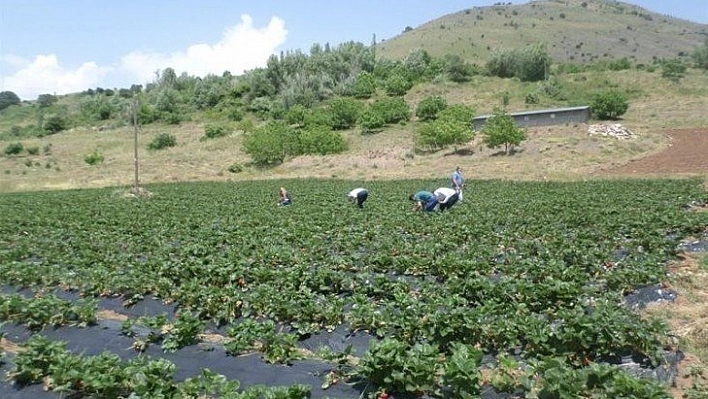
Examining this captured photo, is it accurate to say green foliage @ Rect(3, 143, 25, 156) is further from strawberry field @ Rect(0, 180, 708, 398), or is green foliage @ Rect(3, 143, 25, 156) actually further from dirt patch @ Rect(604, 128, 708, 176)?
dirt patch @ Rect(604, 128, 708, 176)

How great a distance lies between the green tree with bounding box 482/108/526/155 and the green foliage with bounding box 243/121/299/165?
18.4 m

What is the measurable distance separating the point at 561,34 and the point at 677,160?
10382 cm

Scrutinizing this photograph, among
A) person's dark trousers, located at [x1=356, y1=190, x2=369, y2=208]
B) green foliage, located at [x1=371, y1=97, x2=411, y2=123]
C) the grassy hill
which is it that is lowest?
person's dark trousers, located at [x1=356, y1=190, x2=369, y2=208]

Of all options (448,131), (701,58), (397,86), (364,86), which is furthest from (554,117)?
(701,58)

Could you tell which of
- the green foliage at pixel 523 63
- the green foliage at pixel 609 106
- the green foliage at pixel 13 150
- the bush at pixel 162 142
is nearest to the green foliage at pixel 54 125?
the green foliage at pixel 13 150

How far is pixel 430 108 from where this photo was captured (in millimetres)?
61219

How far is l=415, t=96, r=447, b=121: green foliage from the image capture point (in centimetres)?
6128

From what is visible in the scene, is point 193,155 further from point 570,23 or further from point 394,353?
point 570,23

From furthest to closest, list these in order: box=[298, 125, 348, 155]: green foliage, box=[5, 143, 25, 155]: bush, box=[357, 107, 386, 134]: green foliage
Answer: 1. box=[5, 143, 25, 155]: bush
2. box=[357, 107, 386, 134]: green foliage
3. box=[298, 125, 348, 155]: green foliage

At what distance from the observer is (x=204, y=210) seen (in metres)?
21.5

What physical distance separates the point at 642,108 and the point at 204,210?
49687 millimetres

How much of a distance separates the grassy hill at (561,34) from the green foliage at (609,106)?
5544cm

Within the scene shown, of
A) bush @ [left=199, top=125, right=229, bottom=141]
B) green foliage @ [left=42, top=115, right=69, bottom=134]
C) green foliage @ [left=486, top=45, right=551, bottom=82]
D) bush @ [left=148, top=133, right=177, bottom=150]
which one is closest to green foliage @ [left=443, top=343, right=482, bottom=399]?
bush @ [left=148, top=133, right=177, bottom=150]

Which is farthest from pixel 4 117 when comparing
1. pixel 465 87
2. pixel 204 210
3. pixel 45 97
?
pixel 204 210
